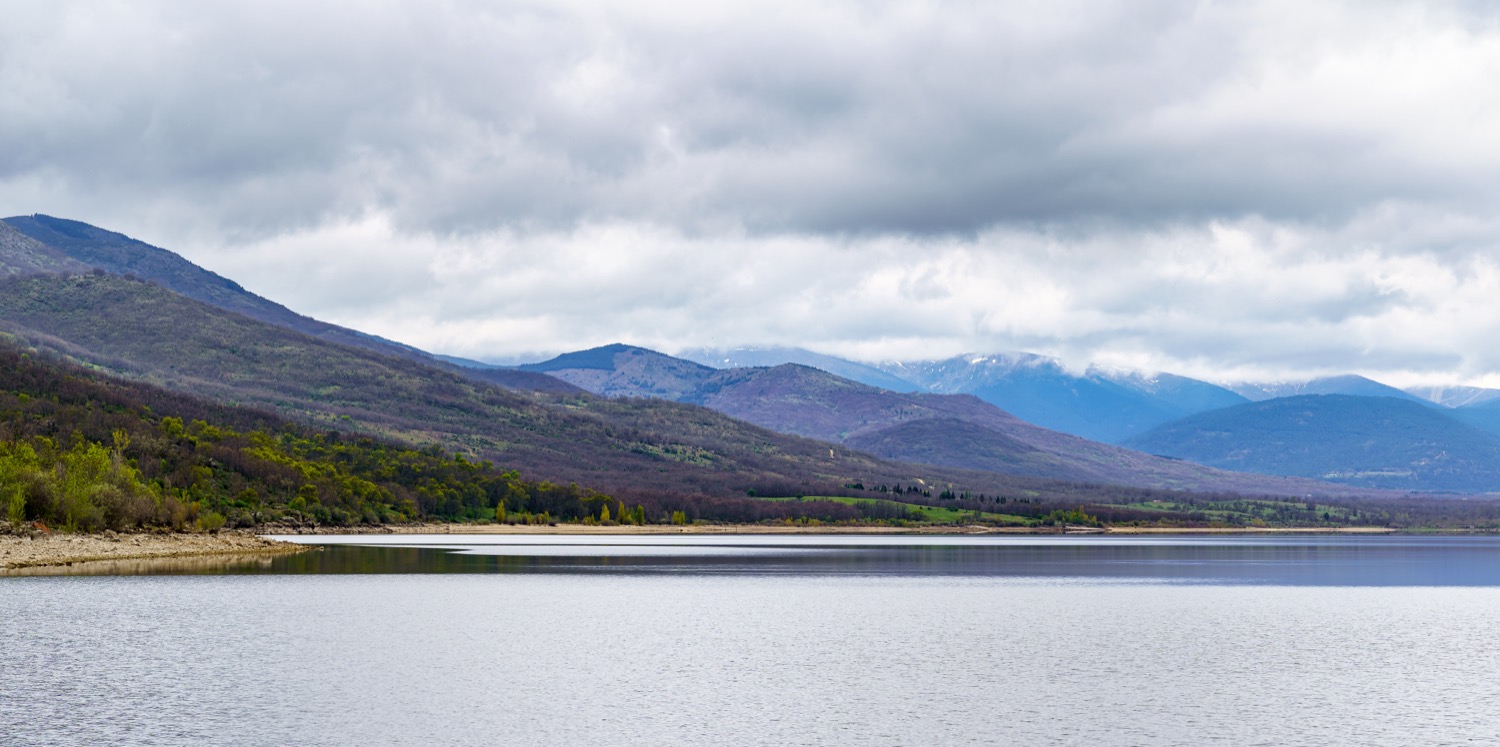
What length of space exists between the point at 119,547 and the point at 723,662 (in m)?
87.1

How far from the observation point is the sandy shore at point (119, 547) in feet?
360

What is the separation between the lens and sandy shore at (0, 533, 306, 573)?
110 metres

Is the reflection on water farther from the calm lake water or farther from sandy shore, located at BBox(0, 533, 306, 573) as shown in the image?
the calm lake water

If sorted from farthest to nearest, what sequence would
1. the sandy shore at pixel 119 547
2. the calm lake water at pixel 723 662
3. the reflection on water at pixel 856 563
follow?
the reflection on water at pixel 856 563 → the sandy shore at pixel 119 547 → the calm lake water at pixel 723 662

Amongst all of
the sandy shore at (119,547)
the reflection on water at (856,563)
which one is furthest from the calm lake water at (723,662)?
the reflection on water at (856,563)

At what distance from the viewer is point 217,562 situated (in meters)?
122

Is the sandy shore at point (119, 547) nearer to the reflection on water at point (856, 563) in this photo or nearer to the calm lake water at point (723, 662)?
the reflection on water at point (856, 563)

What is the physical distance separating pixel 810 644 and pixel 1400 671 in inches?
993

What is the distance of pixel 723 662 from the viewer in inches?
2339

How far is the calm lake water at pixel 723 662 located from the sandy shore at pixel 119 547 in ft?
35.8

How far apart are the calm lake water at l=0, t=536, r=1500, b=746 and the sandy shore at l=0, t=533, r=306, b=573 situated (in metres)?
10.9

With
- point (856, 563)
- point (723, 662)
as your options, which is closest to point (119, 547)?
point (856, 563)

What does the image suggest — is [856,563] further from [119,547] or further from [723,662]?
[723,662]

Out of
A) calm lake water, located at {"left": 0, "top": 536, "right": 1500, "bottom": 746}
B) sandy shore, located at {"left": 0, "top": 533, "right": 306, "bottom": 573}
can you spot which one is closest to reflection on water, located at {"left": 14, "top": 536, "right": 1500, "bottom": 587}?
sandy shore, located at {"left": 0, "top": 533, "right": 306, "bottom": 573}
